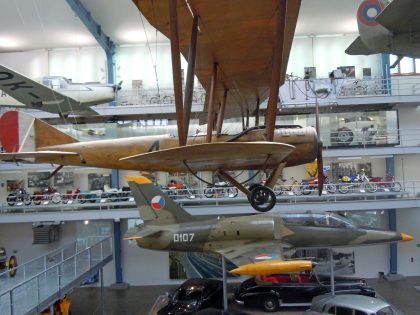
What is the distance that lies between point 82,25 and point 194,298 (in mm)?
13609

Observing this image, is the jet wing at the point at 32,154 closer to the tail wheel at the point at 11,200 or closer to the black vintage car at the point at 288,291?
the black vintage car at the point at 288,291

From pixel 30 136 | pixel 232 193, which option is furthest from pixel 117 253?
pixel 30 136

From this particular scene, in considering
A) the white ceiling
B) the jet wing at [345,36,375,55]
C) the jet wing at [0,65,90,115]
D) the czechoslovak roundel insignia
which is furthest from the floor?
the white ceiling

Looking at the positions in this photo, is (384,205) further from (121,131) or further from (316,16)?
(121,131)

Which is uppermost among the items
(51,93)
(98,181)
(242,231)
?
(51,93)

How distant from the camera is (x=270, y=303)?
13.1m

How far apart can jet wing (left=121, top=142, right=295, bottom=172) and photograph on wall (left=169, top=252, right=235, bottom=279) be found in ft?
37.8

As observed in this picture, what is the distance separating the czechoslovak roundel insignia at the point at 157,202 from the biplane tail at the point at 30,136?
622 cm

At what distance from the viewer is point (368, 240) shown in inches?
512

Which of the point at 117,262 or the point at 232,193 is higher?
the point at 232,193

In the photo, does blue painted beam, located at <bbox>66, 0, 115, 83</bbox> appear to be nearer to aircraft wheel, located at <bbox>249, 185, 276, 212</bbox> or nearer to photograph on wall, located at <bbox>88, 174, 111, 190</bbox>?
photograph on wall, located at <bbox>88, 174, 111, 190</bbox>

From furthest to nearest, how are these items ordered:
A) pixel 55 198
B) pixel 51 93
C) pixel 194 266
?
pixel 194 266 → pixel 55 198 → pixel 51 93

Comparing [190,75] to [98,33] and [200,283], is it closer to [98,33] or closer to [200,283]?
[200,283]

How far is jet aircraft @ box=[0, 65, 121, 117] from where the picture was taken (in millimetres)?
10656
